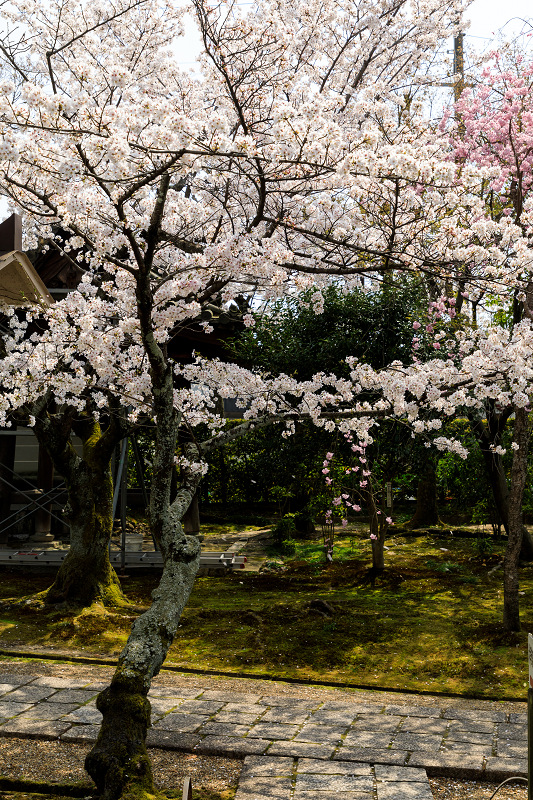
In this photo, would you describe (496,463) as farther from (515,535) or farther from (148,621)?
(148,621)

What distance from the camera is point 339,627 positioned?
7.96 metres

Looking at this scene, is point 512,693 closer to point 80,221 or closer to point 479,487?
point 80,221

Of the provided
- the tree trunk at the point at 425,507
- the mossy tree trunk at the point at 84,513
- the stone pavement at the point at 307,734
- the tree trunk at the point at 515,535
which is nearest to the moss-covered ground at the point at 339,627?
the tree trunk at the point at 515,535

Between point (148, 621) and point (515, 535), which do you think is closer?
point (148, 621)

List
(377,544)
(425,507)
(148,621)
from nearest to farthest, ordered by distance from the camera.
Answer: (148,621) < (377,544) < (425,507)

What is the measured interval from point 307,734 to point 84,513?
4427 mm

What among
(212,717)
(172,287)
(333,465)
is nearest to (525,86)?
(333,465)

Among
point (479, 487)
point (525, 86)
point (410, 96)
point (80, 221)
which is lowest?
point (479, 487)

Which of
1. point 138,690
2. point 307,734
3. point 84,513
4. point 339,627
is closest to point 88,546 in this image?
point 84,513

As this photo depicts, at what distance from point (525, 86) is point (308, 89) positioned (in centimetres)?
422

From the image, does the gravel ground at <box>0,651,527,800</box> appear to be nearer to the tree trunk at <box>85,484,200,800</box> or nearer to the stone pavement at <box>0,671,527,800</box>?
the stone pavement at <box>0,671,527,800</box>

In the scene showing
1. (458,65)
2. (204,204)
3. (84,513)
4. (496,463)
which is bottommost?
(84,513)

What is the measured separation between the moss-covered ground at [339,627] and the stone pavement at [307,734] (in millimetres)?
845

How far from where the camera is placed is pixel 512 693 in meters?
6.21
